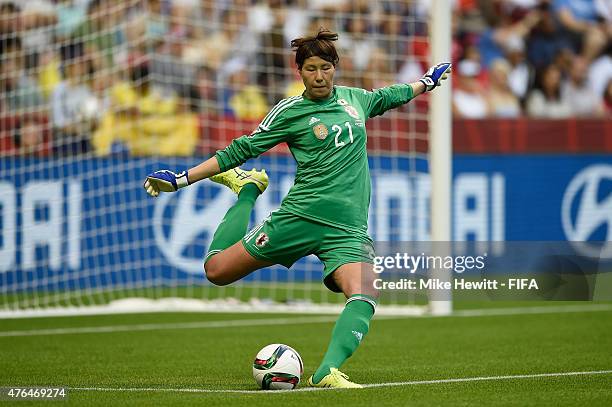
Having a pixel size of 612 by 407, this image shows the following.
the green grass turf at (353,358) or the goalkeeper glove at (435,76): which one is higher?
the goalkeeper glove at (435,76)

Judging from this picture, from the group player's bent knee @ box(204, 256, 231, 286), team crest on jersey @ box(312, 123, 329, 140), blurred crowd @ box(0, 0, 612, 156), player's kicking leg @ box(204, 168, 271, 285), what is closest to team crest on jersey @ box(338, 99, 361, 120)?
team crest on jersey @ box(312, 123, 329, 140)

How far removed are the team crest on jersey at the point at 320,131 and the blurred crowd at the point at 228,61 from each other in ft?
24.9

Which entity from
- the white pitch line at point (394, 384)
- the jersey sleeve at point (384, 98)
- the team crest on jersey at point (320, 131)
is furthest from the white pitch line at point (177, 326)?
the team crest on jersey at point (320, 131)

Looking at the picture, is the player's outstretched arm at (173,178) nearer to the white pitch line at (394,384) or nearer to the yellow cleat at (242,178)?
the yellow cleat at (242,178)

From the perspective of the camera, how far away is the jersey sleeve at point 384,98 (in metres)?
8.06

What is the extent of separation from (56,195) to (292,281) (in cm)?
324

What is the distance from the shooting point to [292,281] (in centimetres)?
1587

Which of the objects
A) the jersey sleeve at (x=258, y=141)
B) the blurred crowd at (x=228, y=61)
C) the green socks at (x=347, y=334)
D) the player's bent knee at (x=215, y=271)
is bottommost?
the green socks at (x=347, y=334)

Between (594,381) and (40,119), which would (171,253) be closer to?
(40,119)

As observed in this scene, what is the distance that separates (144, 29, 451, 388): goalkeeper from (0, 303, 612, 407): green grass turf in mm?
518

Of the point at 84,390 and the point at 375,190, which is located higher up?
the point at 375,190

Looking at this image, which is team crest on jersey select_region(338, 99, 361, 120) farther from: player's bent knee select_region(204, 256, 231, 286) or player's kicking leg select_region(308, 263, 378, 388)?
player's bent knee select_region(204, 256, 231, 286)

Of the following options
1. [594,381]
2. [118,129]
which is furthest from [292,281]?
[594,381]

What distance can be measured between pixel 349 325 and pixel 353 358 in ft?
7.28
